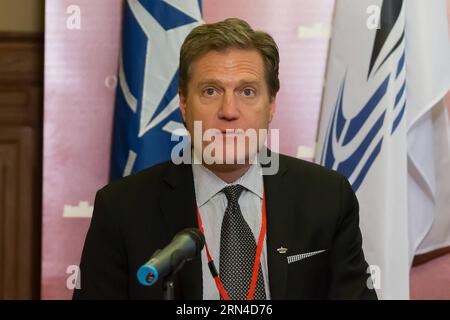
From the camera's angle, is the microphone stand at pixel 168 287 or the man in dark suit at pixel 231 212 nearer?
the microphone stand at pixel 168 287

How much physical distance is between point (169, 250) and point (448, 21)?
88.6 inches

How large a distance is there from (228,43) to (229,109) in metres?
0.20

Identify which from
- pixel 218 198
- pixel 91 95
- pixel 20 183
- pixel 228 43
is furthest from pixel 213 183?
pixel 20 183

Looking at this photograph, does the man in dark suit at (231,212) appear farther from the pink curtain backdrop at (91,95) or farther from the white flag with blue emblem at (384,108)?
the pink curtain backdrop at (91,95)

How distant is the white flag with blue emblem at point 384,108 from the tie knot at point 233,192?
103cm

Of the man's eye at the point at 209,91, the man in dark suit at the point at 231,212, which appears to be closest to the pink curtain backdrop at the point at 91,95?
the man in dark suit at the point at 231,212

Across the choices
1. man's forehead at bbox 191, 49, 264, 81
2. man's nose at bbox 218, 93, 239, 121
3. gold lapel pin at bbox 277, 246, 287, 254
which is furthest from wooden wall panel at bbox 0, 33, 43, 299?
gold lapel pin at bbox 277, 246, 287, 254

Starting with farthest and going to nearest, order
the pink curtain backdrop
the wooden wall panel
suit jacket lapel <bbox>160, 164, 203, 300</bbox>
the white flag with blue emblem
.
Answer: the wooden wall panel < the pink curtain backdrop < the white flag with blue emblem < suit jacket lapel <bbox>160, 164, 203, 300</bbox>

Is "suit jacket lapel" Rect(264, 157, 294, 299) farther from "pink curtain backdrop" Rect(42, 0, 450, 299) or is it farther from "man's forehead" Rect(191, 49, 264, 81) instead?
"pink curtain backdrop" Rect(42, 0, 450, 299)

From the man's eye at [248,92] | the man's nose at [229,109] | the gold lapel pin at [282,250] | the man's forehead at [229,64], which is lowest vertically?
the gold lapel pin at [282,250]

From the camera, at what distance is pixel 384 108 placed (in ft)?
9.20

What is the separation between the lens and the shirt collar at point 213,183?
1.95m

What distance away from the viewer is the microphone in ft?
4.08
